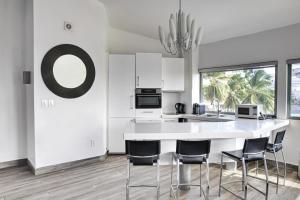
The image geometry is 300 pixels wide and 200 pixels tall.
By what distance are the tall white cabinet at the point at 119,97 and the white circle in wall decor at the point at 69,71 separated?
83 centimetres

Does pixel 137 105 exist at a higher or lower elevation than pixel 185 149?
higher

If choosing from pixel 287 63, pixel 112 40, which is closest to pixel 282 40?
pixel 287 63

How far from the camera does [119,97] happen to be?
479 cm

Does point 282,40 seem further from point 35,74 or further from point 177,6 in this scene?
point 35,74

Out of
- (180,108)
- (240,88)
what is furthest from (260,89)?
(180,108)

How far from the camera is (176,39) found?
8.98 ft

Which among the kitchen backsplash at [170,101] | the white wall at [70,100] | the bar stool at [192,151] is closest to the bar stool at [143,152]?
the bar stool at [192,151]

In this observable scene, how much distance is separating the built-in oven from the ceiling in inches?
56.0

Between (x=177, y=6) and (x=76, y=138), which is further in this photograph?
(x=76, y=138)

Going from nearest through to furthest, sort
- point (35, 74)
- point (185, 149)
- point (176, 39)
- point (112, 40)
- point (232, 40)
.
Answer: point (185, 149) → point (176, 39) → point (35, 74) → point (232, 40) → point (112, 40)

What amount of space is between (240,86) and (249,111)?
31.8 inches

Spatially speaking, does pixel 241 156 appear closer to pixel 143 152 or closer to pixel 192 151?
pixel 192 151

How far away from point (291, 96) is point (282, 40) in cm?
102

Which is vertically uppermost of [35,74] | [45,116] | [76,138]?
[35,74]
